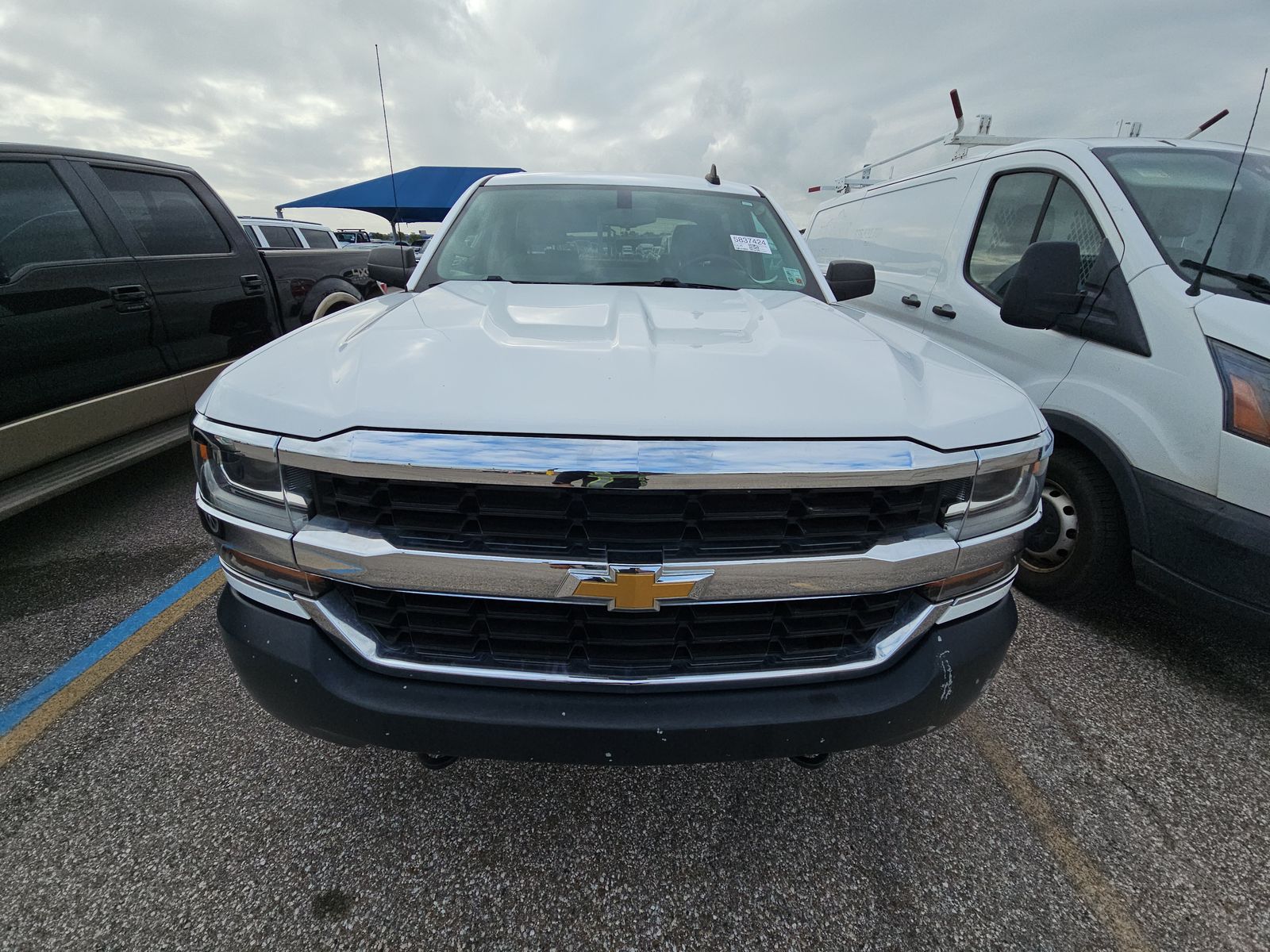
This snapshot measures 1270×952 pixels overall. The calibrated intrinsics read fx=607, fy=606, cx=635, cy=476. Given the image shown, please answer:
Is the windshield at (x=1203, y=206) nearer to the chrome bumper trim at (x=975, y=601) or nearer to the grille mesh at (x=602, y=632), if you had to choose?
the chrome bumper trim at (x=975, y=601)

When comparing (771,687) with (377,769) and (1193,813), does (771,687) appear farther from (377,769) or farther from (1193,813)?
(1193,813)

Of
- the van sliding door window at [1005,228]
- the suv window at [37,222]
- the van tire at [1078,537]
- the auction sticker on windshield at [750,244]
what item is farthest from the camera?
the van sliding door window at [1005,228]

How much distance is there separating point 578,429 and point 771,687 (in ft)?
2.36

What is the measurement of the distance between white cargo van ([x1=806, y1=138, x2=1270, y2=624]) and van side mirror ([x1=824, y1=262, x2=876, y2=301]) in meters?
0.68

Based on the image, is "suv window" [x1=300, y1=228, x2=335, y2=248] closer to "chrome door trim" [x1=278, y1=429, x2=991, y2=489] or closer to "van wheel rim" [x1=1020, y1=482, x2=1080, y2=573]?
"chrome door trim" [x1=278, y1=429, x2=991, y2=489]

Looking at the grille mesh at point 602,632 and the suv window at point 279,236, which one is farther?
the suv window at point 279,236

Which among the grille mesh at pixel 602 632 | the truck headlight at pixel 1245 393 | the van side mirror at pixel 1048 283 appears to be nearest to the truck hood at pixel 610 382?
the grille mesh at pixel 602 632

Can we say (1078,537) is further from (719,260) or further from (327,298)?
(327,298)

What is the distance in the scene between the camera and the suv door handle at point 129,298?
132 inches

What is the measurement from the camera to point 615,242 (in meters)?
2.61

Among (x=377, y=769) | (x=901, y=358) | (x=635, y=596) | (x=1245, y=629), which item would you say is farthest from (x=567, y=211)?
(x=1245, y=629)

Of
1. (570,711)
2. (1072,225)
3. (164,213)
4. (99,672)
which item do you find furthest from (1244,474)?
(164,213)

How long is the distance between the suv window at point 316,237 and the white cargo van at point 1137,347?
44.9 ft

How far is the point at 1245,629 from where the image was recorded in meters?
2.11
